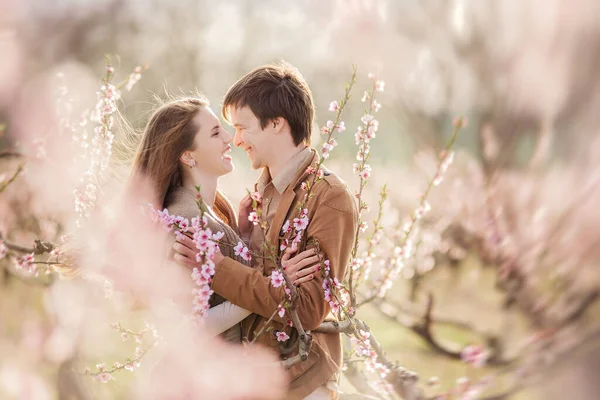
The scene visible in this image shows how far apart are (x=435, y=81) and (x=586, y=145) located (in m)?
0.62

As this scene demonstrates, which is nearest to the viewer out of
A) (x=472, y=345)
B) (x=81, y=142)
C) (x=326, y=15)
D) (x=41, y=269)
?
(x=41, y=269)

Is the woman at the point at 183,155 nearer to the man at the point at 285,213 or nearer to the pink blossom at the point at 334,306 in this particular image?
the man at the point at 285,213

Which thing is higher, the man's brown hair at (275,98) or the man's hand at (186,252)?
the man's brown hair at (275,98)

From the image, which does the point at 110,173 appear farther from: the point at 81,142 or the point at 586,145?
the point at 586,145

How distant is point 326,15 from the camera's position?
2.52 m

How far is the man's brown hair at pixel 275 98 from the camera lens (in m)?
1.43

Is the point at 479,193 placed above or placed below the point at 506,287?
above

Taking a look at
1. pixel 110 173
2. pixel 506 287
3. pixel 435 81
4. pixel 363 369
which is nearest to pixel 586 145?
pixel 506 287

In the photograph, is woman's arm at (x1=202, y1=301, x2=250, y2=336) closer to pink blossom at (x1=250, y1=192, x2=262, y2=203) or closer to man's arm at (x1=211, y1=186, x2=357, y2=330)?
man's arm at (x1=211, y1=186, x2=357, y2=330)

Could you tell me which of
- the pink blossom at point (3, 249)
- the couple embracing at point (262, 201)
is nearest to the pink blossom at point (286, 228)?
the couple embracing at point (262, 201)

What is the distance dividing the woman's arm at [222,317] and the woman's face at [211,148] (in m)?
0.31

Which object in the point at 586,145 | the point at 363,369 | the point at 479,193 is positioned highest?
the point at 586,145

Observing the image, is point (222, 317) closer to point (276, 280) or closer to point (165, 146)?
point (276, 280)

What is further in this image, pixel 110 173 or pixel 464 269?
pixel 464 269
